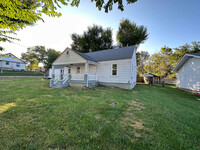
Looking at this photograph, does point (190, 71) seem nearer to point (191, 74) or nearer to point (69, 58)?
point (191, 74)

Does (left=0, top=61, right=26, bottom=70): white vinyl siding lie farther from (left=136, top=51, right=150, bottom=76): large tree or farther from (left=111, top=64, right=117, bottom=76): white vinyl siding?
(left=136, top=51, right=150, bottom=76): large tree

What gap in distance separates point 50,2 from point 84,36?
2496 centimetres

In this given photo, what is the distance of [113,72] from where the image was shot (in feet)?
33.9

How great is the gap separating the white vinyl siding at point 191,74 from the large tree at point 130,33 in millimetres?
14831

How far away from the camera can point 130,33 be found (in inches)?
907

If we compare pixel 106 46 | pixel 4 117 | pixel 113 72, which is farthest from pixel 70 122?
pixel 106 46

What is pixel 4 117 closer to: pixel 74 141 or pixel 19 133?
pixel 19 133

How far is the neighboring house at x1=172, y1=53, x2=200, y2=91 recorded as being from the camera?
8.68 meters

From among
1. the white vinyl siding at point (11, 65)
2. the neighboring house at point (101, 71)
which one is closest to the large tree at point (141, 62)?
the neighboring house at point (101, 71)

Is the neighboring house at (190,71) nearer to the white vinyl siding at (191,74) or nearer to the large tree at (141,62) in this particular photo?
the white vinyl siding at (191,74)

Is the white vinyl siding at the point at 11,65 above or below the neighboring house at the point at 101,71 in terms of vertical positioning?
above

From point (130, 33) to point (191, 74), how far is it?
18.0 metres

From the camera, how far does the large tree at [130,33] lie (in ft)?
74.4

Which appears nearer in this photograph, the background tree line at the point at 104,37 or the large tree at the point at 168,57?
the large tree at the point at 168,57
